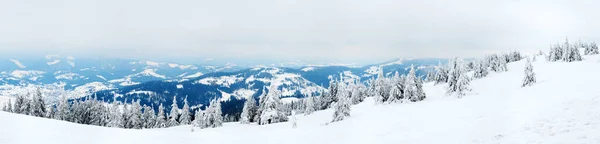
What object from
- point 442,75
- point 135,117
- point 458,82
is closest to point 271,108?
point 458,82

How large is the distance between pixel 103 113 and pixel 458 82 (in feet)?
253

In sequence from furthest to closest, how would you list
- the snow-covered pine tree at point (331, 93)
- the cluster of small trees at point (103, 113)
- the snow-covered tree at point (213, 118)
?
the snow-covered pine tree at point (331, 93), the cluster of small trees at point (103, 113), the snow-covered tree at point (213, 118)

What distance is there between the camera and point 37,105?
6762 cm

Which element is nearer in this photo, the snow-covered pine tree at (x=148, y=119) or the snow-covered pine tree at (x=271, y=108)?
the snow-covered pine tree at (x=271, y=108)

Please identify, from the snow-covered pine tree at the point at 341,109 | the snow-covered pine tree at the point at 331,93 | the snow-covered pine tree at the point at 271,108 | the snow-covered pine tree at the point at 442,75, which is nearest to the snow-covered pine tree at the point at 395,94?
the snow-covered pine tree at the point at 341,109

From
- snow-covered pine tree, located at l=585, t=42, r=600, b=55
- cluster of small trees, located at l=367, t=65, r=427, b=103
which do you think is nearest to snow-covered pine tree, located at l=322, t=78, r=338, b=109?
cluster of small trees, located at l=367, t=65, r=427, b=103

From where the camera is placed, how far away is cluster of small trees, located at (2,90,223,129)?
67.8 metres

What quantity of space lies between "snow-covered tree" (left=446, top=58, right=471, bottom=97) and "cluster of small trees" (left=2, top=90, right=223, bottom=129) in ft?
141

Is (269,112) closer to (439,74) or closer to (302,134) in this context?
(302,134)

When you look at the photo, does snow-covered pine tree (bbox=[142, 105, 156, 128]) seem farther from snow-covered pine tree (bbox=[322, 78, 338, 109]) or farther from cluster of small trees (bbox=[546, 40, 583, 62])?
cluster of small trees (bbox=[546, 40, 583, 62])

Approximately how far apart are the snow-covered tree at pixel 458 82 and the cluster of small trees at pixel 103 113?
141 ft

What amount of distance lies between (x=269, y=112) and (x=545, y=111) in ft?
147

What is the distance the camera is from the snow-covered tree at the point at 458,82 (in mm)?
45750

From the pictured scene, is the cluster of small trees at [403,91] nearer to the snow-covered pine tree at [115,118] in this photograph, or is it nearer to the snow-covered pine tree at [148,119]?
the snow-covered pine tree at [115,118]
